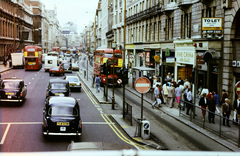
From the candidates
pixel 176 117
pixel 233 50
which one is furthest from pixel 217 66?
pixel 176 117

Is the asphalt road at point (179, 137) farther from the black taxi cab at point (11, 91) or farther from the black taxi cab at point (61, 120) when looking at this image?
the black taxi cab at point (11, 91)

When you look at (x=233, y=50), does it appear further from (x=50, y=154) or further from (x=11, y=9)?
(x=11, y=9)

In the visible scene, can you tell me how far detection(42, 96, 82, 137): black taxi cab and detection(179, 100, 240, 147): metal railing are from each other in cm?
636

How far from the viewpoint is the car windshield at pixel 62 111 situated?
12.5m

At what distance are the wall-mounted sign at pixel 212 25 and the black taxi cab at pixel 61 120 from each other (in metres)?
12.8

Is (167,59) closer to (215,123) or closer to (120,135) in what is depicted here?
(215,123)

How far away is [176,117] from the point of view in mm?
18438

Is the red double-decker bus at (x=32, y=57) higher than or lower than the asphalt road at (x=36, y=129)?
higher

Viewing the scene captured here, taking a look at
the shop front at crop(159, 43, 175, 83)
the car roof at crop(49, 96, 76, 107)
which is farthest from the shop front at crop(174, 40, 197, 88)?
the car roof at crop(49, 96, 76, 107)

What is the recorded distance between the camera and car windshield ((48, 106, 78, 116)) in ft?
41.0

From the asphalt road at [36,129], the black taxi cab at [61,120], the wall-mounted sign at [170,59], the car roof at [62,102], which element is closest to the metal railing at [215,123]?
the asphalt road at [36,129]

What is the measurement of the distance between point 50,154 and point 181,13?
29.0 m

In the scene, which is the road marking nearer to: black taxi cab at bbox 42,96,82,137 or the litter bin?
the litter bin

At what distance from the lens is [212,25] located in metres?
21.3
